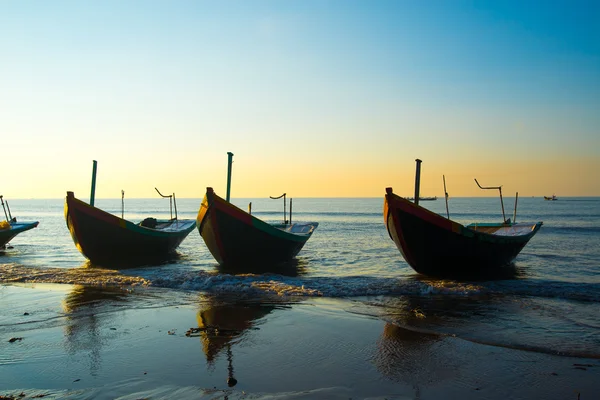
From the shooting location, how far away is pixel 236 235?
1520cm

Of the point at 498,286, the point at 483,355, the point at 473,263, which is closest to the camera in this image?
→ the point at 483,355

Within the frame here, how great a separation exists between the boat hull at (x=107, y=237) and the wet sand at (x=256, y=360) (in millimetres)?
7605

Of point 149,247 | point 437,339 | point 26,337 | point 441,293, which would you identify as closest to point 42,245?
point 149,247

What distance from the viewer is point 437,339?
7.32 m

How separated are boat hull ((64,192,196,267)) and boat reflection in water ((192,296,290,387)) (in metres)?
7.67

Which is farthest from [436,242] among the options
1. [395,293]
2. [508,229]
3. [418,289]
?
[508,229]

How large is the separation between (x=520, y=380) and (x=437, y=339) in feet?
6.13

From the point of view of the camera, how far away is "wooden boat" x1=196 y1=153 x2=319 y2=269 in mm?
14844

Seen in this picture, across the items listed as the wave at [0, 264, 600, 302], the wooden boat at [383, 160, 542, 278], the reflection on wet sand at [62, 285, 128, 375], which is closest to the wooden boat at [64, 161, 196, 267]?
the wave at [0, 264, 600, 302]

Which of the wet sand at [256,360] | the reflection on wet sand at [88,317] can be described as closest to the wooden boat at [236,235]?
the reflection on wet sand at [88,317]

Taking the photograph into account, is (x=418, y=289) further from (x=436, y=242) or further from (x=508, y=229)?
(x=508, y=229)

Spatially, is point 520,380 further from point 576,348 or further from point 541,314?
point 541,314

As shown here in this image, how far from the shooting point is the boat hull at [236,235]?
14.8m

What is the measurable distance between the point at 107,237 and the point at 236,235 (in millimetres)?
5416
